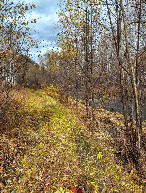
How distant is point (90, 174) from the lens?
3564 millimetres

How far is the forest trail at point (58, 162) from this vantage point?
Answer: 129 inches

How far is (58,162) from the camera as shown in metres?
3.93

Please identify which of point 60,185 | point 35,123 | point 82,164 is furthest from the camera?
point 35,123

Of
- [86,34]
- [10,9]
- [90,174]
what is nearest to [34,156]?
[90,174]

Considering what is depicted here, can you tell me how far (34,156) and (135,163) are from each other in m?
3.12

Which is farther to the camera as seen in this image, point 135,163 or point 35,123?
point 35,123

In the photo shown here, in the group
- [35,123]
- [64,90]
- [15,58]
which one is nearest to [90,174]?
[35,123]

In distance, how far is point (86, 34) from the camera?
23.6ft

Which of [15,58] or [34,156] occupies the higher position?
[15,58]

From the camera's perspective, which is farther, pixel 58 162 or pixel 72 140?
pixel 72 140

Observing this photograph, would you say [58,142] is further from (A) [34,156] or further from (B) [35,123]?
(B) [35,123]

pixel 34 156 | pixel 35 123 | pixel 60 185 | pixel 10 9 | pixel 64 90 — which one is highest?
pixel 10 9

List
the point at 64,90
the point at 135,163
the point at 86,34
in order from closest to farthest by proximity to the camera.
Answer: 1. the point at 135,163
2. the point at 86,34
3. the point at 64,90

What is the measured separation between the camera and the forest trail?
129 inches
